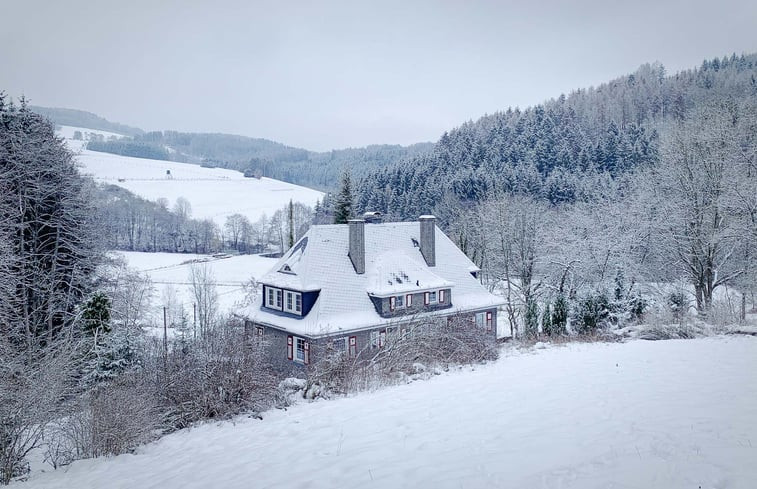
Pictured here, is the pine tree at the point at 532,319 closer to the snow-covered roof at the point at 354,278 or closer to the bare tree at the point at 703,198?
the snow-covered roof at the point at 354,278

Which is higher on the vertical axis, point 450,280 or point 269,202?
point 269,202

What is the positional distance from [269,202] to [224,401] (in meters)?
97.0

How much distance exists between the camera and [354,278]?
24.3 meters

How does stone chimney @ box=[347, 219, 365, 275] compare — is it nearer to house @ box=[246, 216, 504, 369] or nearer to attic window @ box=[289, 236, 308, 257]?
house @ box=[246, 216, 504, 369]

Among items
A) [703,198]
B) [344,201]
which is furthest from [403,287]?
[344,201]

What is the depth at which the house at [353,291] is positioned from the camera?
22344 millimetres

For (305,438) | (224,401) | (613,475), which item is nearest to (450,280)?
(224,401)

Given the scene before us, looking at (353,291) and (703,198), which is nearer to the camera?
(353,291)

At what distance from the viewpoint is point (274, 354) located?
23578 millimetres

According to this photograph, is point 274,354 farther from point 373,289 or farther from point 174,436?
point 174,436

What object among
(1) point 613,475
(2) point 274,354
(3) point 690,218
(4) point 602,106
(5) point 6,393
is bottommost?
(2) point 274,354

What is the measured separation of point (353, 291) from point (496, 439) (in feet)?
56.4

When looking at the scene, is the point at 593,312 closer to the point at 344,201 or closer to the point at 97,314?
the point at 97,314

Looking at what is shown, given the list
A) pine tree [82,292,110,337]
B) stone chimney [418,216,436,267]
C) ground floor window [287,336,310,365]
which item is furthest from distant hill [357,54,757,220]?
pine tree [82,292,110,337]
